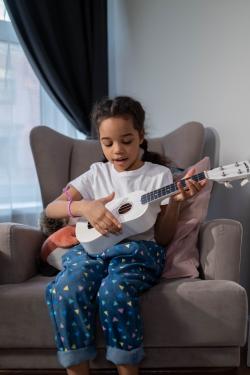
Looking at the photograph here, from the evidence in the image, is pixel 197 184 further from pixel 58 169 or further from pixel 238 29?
pixel 238 29

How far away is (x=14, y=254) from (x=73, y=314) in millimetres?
338

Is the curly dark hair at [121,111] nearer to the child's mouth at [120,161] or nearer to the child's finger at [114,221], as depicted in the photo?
the child's mouth at [120,161]

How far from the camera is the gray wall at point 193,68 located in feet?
6.25

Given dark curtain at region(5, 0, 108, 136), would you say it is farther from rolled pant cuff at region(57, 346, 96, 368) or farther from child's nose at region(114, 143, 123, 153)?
rolled pant cuff at region(57, 346, 96, 368)

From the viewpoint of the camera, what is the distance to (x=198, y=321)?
3.98 ft

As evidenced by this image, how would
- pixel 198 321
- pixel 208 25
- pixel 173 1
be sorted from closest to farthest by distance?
pixel 198 321 < pixel 208 25 < pixel 173 1

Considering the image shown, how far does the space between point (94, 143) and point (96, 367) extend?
105 cm

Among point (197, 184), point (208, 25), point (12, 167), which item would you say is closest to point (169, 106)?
point (208, 25)

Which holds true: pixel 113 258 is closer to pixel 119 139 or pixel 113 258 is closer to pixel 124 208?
pixel 124 208

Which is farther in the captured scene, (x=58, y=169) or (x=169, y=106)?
(x=169, y=106)

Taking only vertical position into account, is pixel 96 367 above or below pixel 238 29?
below

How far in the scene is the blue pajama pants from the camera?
116 cm

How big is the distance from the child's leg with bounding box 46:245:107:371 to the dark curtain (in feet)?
4.05

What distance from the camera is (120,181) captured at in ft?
4.97
